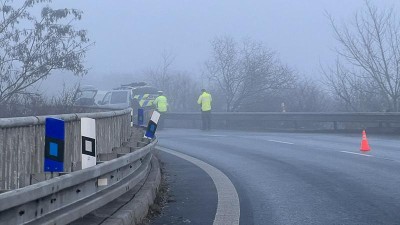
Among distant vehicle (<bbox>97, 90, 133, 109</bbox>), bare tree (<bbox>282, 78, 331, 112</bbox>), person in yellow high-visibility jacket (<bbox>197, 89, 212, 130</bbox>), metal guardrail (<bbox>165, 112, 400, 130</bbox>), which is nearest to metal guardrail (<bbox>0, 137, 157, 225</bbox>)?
metal guardrail (<bbox>165, 112, 400, 130</bbox>)

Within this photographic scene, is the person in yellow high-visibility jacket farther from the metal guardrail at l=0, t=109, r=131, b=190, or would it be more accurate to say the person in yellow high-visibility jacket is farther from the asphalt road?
the metal guardrail at l=0, t=109, r=131, b=190

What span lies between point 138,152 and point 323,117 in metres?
21.0

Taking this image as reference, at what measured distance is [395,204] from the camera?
852cm

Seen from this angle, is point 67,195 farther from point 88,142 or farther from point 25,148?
point 88,142

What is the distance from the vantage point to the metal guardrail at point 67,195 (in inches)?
166

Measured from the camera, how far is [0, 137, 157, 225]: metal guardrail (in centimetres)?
421

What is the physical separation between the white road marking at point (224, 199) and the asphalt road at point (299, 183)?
100 mm

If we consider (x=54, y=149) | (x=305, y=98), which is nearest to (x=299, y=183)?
(x=54, y=149)

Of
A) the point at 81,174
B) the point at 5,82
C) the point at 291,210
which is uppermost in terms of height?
the point at 5,82

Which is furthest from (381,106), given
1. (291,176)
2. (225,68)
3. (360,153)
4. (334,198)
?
(334,198)

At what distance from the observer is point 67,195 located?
17.0 feet

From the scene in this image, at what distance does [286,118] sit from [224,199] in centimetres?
2115

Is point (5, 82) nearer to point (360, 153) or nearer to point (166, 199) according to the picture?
point (360, 153)

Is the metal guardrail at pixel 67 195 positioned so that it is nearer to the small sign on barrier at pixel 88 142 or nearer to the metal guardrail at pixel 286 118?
the small sign on barrier at pixel 88 142
